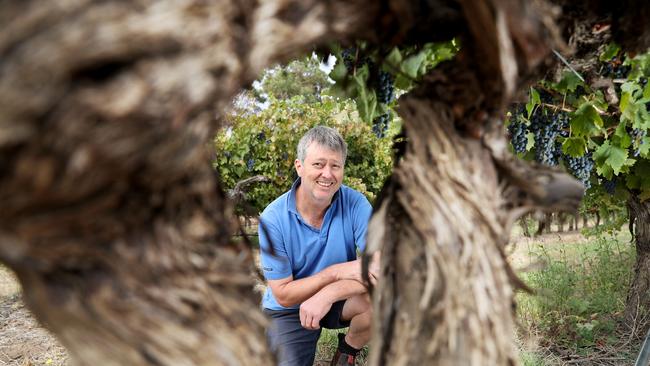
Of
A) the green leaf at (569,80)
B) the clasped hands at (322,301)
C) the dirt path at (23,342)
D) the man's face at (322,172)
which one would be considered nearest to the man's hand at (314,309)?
the clasped hands at (322,301)

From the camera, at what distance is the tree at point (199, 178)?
0.50 meters

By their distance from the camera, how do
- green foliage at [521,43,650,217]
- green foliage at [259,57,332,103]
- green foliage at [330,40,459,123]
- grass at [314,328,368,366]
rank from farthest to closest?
1. green foliage at [259,57,332,103]
2. grass at [314,328,368,366]
3. green foliage at [521,43,650,217]
4. green foliage at [330,40,459,123]

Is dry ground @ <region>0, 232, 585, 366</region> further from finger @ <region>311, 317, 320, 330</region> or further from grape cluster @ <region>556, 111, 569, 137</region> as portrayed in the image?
finger @ <region>311, 317, 320, 330</region>

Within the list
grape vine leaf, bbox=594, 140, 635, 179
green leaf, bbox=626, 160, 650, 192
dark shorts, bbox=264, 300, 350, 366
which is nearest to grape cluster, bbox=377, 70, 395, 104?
dark shorts, bbox=264, 300, 350, 366

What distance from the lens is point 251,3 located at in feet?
2.14

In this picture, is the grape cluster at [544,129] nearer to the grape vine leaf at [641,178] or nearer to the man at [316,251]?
the grape vine leaf at [641,178]

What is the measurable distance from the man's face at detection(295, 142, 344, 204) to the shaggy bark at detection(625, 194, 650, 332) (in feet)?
12.2

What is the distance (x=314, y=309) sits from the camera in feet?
9.12

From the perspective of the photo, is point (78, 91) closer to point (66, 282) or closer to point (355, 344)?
point (66, 282)

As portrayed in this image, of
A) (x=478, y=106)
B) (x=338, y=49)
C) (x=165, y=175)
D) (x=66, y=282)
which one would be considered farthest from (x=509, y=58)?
(x=338, y=49)

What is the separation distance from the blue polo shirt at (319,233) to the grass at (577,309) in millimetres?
2161

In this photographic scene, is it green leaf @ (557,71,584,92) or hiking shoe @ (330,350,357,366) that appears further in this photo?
hiking shoe @ (330,350,357,366)

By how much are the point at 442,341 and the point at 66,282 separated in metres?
0.57

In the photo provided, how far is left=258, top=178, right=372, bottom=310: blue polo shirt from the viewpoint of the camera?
2986 mm
